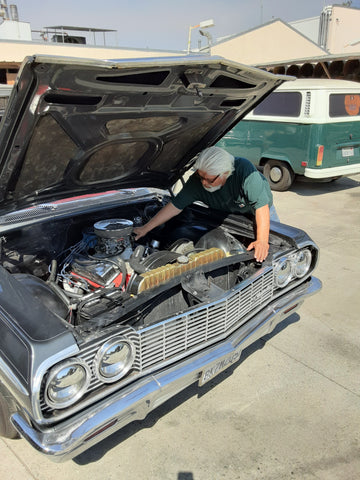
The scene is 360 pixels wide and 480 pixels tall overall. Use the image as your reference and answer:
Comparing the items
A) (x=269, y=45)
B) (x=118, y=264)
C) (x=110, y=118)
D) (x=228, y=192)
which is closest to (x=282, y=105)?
(x=228, y=192)

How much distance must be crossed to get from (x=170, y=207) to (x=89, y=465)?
1.82 meters

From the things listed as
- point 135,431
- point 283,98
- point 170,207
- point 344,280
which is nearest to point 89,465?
point 135,431

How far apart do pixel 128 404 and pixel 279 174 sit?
6.40 m

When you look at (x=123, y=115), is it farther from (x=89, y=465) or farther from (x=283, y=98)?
(x=283, y=98)

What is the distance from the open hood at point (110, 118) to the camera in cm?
175

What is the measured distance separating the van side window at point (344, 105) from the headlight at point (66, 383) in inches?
251

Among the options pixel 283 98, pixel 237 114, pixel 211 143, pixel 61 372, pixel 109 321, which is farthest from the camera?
pixel 283 98

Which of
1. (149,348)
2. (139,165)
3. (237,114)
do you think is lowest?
(149,348)

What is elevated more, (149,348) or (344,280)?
(149,348)

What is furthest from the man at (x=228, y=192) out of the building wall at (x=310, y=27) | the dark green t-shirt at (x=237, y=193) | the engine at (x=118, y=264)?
the building wall at (x=310, y=27)

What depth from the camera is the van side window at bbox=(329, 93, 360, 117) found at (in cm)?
661

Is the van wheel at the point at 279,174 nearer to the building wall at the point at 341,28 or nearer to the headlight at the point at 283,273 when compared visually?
the headlight at the point at 283,273

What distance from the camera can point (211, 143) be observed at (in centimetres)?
317

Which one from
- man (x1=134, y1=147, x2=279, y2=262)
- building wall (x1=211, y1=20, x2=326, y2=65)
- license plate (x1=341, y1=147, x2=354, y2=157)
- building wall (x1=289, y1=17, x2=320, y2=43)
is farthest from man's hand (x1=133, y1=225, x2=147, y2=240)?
building wall (x1=289, y1=17, x2=320, y2=43)
